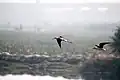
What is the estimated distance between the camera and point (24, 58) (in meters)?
1.37

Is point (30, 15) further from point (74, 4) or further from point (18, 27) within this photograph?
point (74, 4)

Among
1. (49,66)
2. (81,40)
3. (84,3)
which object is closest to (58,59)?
(49,66)

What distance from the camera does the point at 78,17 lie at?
1.35 metres

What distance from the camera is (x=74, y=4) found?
1352 mm

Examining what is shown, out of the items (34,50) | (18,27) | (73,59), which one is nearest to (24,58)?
(34,50)

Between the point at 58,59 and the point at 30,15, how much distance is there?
33cm

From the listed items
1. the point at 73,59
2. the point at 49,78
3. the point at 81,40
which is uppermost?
the point at 81,40

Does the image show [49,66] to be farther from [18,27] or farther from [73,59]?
[18,27]

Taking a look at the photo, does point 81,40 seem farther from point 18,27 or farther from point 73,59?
point 18,27

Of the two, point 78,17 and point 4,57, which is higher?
point 78,17

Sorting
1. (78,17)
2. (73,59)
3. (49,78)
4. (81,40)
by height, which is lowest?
(49,78)

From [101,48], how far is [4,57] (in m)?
0.62

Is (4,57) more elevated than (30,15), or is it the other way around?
(30,15)

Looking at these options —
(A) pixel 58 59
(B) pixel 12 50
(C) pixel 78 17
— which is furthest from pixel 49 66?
(C) pixel 78 17
